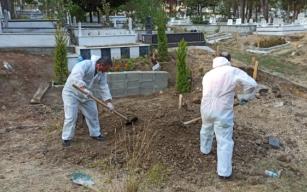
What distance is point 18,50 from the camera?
1152 centimetres

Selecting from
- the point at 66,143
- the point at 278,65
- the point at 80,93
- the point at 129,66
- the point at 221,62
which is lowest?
the point at 278,65

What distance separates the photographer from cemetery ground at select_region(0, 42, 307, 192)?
4.49 meters

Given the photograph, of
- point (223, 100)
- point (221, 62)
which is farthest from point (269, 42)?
point (223, 100)

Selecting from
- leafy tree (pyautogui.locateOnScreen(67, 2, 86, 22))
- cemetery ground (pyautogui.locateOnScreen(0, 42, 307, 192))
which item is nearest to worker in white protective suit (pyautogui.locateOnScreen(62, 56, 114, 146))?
cemetery ground (pyautogui.locateOnScreen(0, 42, 307, 192))

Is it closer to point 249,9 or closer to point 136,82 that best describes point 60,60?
point 136,82

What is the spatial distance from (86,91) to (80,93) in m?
0.27

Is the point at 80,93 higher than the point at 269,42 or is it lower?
higher

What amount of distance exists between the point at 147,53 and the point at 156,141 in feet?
23.5

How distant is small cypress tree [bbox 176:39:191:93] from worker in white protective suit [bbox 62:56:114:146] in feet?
10.00

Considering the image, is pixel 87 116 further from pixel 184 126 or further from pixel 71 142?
pixel 184 126

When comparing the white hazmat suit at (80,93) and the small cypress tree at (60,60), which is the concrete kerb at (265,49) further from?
the white hazmat suit at (80,93)

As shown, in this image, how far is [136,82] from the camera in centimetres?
912

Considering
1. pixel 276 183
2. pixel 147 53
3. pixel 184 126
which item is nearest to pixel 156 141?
Answer: pixel 184 126

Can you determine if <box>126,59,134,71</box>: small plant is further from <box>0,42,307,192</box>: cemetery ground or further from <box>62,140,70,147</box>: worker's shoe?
<box>62,140,70,147</box>: worker's shoe
